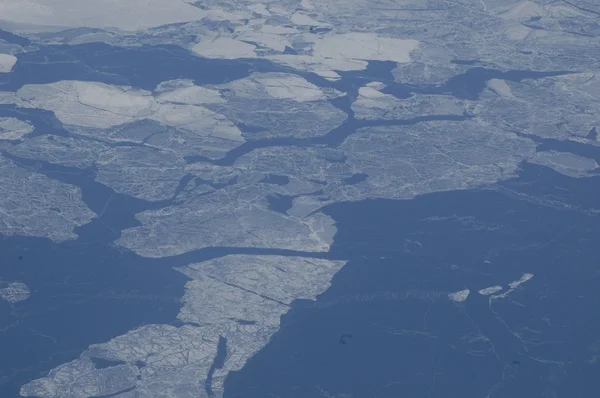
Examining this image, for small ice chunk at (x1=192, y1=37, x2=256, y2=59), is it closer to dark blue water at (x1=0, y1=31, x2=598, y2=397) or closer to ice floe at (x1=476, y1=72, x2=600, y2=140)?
dark blue water at (x1=0, y1=31, x2=598, y2=397)

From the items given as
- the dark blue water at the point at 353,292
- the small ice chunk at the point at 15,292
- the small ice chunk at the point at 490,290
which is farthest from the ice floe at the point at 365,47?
the small ice chunk at the point at 15,292

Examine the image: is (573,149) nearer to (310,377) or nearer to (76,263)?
(310,377)

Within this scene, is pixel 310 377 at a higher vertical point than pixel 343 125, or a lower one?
lower

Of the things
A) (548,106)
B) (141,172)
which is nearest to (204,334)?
(141,172)

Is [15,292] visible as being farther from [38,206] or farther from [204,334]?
[204,334]

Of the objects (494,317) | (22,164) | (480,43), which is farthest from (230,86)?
(494,317)
